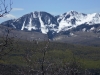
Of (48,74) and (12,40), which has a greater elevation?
(12,40)

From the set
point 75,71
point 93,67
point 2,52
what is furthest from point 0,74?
point 93,67

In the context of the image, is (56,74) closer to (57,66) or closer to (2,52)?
(57,66)

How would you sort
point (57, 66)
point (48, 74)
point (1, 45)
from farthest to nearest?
point (57, 66)
point (48, 74)
point (1, 45)

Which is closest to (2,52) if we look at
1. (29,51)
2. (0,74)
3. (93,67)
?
(0,74)

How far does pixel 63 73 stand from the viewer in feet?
42.8

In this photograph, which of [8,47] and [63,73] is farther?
[63,73]

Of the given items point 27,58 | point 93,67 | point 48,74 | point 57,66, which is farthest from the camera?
point 93,67

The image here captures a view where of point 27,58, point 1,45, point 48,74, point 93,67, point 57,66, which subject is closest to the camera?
point 1,45

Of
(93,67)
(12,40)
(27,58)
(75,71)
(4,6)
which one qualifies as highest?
(4,6)

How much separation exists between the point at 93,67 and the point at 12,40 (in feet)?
565

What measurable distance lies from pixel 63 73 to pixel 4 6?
4.89m

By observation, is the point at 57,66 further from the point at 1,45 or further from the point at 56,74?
the point at 1,45

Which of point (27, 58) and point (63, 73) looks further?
point (63, 73)

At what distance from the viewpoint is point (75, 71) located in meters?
13.7
